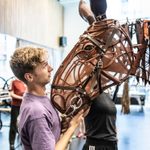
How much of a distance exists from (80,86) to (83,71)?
0.23ft

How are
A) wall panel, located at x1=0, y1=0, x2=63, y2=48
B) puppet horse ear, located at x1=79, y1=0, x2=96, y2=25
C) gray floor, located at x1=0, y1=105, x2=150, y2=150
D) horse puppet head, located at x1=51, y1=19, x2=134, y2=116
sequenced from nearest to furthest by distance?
horse puppet head, located at x1=51, y1=19, x2=134, y2=116
puppet horse ear, located at x1=79, y1=0, x2=96, y2=25
gray floor, located at x1=0, y1=105, x2=150, y2=150
wall panel, located at x1=0, y1=0, x2=63, y2=48

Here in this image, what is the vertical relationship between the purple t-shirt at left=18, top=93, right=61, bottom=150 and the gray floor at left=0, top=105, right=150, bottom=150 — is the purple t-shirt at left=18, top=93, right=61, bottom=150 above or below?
above

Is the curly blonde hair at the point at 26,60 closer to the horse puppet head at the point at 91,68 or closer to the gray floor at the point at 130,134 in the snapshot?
the horse puppet head at the point at 91,68

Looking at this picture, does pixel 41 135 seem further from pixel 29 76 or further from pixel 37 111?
pixel 29 76

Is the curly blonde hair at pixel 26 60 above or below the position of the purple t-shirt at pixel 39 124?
above

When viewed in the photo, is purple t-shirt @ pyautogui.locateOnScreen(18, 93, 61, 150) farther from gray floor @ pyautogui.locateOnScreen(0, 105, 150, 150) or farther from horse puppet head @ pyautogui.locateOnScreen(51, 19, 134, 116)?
gray floor @ pyautogui.locateOnScreen(0, 105, 150, 150)

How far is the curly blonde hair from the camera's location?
1121 millimetres

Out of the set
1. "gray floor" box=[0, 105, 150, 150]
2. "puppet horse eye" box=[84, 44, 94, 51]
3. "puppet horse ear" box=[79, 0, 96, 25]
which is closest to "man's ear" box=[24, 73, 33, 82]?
"puppet horse eye" box=[84, 44, 94, 51]

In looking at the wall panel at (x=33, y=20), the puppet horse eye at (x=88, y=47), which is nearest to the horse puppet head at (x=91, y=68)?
the puppet horse eye at (x=88, y=47)

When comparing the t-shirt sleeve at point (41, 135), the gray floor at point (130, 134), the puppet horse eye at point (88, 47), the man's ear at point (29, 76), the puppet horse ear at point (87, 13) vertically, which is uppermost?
the puppet horse ear at point (87, 13)

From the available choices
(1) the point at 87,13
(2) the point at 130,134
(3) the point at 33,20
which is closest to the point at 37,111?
(1) the point at 87,13

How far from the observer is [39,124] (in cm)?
106

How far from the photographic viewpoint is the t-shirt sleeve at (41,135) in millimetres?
1052

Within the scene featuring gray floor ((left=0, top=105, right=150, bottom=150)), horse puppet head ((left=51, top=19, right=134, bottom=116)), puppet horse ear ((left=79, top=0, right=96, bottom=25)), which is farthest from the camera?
gray floor ((left=0, top=105, right=150, bottom=150))
